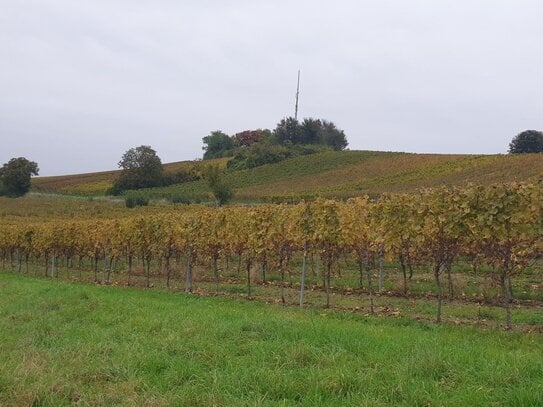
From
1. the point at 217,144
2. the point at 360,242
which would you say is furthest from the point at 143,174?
the point at 360,242

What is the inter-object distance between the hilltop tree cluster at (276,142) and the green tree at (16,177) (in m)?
31.0

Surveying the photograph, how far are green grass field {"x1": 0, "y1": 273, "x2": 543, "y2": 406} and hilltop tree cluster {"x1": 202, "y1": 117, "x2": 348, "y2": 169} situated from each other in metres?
76.7

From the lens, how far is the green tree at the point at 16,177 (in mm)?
80188

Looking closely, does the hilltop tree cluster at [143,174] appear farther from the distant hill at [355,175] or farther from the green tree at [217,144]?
the green tree at [217,144]

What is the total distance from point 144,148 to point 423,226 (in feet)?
246

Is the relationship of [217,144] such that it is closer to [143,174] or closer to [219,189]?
[143,174]

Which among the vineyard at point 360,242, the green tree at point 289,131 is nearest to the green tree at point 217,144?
the green tree at point 289,131

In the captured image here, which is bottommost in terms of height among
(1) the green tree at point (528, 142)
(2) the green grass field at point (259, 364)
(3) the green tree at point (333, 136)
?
(2) the green grass field at point (259, 364)

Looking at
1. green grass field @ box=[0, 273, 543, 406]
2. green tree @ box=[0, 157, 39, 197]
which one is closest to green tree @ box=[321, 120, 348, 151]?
green tree @ box=[0, 157, 39, 197]

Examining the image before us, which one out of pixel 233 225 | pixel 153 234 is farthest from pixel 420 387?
pixel 153 234

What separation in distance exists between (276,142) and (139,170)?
30.7 m

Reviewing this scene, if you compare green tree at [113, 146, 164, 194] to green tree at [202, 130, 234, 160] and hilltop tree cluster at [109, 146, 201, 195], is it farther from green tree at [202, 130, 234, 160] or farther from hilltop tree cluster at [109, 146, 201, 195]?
green tree at [202, 130, 234, 160]

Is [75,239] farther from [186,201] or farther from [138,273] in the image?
[186,201]

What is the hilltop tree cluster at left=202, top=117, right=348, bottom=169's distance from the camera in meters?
86.5
